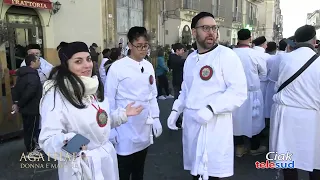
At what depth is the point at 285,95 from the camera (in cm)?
340

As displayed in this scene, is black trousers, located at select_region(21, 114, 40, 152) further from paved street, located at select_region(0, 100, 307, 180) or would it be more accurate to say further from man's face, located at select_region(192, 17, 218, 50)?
man's face, located at select_region(192, 17, 218, 50)

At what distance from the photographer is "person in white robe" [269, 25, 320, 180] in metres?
3.24

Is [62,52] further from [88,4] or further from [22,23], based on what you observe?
[88,4]

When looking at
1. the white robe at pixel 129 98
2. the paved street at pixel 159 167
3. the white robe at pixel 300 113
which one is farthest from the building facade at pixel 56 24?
the white robe at pixel 300 113

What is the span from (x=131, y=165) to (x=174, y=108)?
848mm

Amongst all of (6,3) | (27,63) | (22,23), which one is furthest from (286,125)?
(22,23)

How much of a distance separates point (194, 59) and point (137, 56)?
69cm

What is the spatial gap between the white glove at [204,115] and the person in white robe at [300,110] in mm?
1322

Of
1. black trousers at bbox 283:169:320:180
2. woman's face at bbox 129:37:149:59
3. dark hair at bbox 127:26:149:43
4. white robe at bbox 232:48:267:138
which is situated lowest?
black trousers at bbox 283:169:320:180

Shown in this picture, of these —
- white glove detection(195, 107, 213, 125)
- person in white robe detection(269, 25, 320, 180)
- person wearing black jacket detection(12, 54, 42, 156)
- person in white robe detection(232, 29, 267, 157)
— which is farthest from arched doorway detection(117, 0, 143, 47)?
white glove detection(195, 107, 213, 125)

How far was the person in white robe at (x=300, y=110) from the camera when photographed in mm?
3238

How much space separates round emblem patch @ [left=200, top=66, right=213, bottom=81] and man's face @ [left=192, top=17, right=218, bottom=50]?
22 cm

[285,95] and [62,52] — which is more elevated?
[62,52]

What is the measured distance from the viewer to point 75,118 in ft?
7.09
